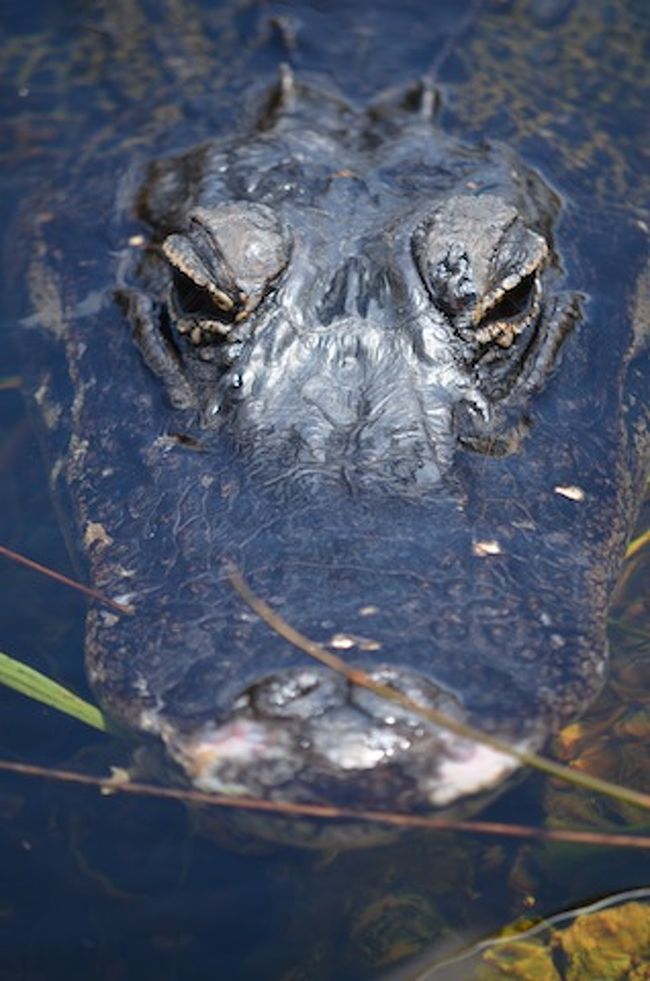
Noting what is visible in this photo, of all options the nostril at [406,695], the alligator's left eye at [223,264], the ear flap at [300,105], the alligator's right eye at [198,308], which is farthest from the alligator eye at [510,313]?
the ear flap at [300,105]

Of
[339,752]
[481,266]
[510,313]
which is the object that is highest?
[481,266]

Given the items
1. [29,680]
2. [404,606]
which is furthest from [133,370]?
[404,606]

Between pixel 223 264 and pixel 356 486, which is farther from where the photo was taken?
pixel 223 264

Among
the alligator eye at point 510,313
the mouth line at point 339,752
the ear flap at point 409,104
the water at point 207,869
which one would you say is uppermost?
the ear flap at point 409,104

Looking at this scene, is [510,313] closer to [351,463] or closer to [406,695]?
[351,463]

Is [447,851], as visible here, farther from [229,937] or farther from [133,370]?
[133,370]

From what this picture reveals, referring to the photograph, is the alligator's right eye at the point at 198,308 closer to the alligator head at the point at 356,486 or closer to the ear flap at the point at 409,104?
the alligator head at the point at 356,486

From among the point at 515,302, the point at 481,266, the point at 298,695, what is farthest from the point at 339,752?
the point at 515,302
